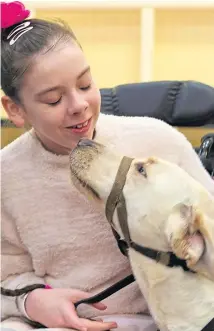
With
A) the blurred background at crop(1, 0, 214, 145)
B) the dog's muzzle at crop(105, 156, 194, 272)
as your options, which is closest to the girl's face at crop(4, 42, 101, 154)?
the dog's muzzle at crop(105, 156, 194, 272)

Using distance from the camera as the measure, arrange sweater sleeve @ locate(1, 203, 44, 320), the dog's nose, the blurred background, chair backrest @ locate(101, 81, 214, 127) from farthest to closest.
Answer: the blurred background, chair backrest @ locate(101, 81, 214, 127), sweater sleeve @ locate(1, 203, 44, 320), the dog's nose

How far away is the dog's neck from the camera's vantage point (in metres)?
0.75

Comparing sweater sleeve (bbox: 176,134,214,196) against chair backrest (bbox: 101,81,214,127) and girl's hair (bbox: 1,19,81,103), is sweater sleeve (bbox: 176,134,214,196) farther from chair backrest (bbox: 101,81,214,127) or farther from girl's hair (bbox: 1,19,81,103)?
chair backrest (bbox: 101,81,214,127)

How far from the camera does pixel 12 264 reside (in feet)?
3.24

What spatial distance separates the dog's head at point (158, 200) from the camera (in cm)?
71

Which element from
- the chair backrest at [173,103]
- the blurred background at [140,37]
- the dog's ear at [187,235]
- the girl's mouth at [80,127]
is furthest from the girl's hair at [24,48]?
the blurred background at [140,37]

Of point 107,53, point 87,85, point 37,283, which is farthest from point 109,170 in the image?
point 107,53

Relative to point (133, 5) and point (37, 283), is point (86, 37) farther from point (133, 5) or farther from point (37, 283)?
point (37, 283)

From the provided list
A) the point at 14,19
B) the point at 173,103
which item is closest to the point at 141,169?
the point at 14,19

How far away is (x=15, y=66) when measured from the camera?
2.72 feet

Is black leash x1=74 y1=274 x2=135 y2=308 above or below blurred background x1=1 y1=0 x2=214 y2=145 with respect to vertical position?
below

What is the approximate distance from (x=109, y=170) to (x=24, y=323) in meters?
0.34

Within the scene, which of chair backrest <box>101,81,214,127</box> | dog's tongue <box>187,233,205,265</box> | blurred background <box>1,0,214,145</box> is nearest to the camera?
dog's tongue <box>187,233,205,265</box>

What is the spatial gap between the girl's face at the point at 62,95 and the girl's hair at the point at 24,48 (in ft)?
0.04
